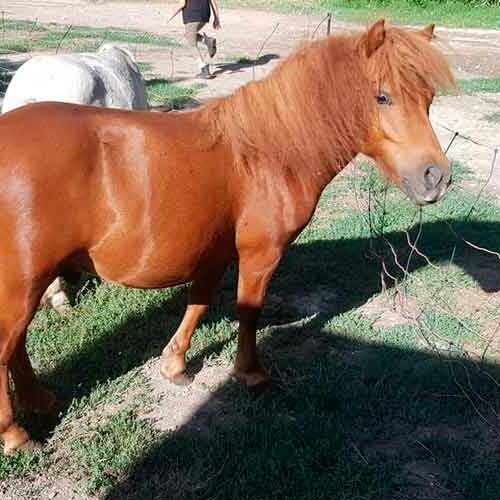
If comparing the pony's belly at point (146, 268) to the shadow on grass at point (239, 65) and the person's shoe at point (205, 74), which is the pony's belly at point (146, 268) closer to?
the person's shoe at point (205, 74)

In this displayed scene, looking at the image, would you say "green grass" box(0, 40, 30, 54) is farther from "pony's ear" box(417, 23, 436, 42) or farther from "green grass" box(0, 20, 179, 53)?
"pony's ear" box(417, 23, 436, 42)

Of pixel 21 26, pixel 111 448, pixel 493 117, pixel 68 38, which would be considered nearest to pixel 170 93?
pixel 493 117

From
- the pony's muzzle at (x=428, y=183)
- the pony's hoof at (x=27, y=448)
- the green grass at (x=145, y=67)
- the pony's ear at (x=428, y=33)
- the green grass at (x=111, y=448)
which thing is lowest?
the green grass at (x=145, y=67)

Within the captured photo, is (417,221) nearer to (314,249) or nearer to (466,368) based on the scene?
(314,249)

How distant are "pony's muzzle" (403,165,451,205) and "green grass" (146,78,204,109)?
7271 millimetres

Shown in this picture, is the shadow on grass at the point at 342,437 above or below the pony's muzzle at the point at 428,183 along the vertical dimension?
below

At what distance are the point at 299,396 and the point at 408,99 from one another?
5.56ft

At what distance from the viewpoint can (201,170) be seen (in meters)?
2.79

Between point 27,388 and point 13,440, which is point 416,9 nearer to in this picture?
point 27,388

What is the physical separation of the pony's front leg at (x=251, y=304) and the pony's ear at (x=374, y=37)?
1.09 m

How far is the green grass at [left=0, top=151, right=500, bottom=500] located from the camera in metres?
2.76

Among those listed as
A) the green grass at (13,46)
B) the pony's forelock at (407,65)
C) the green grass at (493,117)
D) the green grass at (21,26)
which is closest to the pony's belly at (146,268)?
the pony's forelock at (407,65)

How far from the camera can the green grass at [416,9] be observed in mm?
20288

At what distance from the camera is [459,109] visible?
33.0ft
